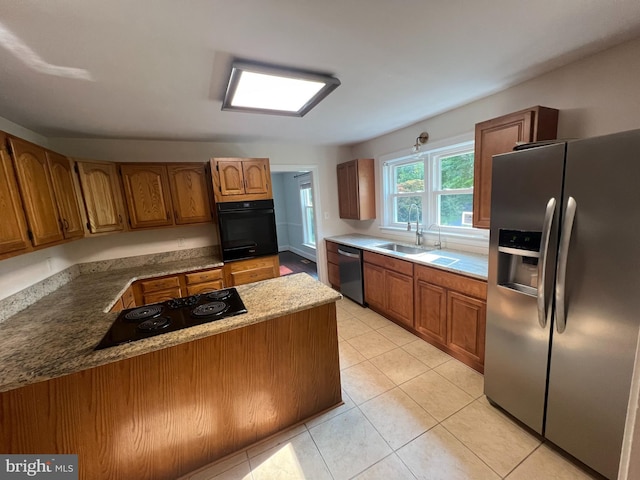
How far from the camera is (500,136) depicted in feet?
6.36

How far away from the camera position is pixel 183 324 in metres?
1.44

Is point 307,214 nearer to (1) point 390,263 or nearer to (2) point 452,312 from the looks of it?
(1) point 390,263

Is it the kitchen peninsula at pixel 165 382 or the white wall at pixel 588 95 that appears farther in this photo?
the white wall at pixel 588 95

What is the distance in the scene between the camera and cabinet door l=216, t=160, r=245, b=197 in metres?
2.95

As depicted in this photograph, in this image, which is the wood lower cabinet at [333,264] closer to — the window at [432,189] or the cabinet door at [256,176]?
the window at [432,189]

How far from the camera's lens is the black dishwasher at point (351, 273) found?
3.44 meters

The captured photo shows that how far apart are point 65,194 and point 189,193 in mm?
1063

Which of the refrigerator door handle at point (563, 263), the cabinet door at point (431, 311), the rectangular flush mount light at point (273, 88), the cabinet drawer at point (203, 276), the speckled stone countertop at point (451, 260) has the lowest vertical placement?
the cabinet door at point (431, 311)

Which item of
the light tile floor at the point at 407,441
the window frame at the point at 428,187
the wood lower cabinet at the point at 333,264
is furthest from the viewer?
the wood lower cabinet at the point at 333,264

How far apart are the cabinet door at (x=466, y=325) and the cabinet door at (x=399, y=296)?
18.3 inches

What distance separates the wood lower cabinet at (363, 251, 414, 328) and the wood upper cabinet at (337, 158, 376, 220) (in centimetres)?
85

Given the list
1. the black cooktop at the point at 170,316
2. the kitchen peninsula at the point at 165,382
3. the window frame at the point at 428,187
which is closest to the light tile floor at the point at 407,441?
the kitchen peninsula at the point at 165,382

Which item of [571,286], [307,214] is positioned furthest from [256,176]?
[307,214]

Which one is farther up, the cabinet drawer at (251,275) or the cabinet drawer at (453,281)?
the cabinet drawer at (453,281)
